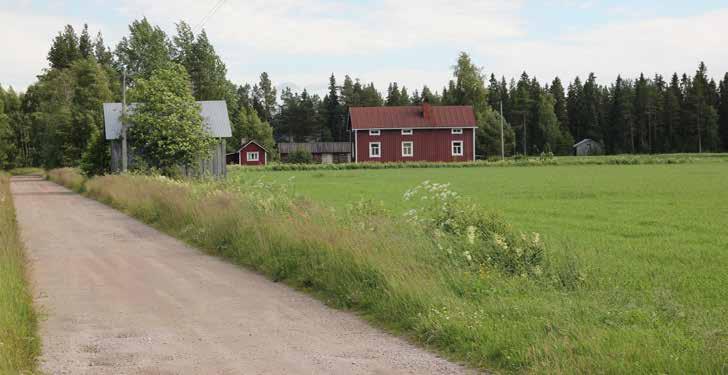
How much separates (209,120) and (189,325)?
129 ft

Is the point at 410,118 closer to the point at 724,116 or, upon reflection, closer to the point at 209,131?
the point at 209,131

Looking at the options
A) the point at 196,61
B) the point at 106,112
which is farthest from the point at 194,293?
the point at 196,61

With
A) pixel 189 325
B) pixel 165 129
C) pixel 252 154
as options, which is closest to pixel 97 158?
pixel 165 129

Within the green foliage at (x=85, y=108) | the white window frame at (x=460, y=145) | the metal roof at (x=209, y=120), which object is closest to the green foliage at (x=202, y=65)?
the green foliage at (x=85, y=108)

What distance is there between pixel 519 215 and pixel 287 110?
12830cm

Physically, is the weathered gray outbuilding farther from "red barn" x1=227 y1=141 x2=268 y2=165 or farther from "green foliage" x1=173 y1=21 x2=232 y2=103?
"red barn" x1=227 y1=141 x2=268 y2=165

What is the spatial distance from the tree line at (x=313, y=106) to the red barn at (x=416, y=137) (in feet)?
52.9

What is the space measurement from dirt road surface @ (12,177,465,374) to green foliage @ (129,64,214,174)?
2685 cm

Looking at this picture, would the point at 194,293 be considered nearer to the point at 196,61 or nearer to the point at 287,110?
the point at 196,61

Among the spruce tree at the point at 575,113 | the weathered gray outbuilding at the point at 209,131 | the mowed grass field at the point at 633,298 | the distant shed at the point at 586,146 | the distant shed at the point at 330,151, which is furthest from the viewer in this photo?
Result: the spruce tree at the point at 575,113

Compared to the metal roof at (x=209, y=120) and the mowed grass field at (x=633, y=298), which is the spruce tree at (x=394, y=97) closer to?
the metal roof at (x=209, y=120)

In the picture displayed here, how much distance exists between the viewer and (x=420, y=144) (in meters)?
86.0

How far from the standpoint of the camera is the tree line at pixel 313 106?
249 feet

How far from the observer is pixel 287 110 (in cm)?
14862
